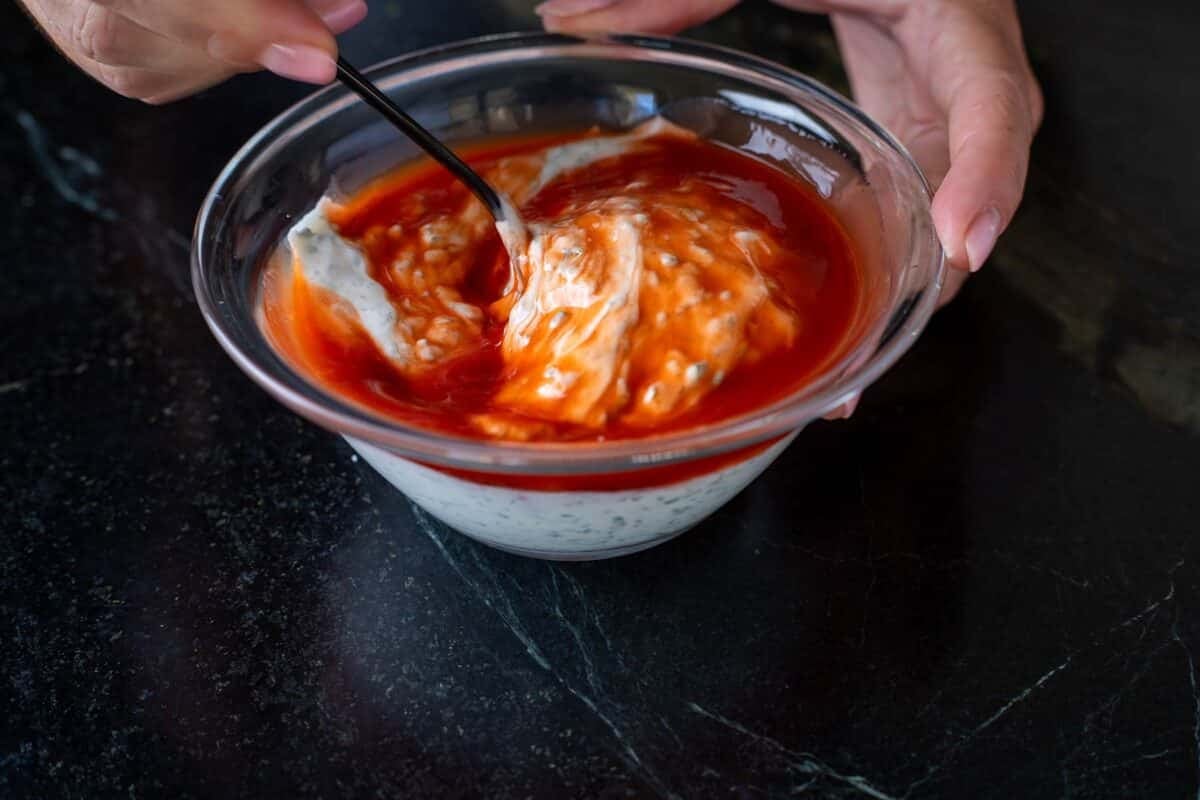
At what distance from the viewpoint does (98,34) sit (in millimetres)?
1300

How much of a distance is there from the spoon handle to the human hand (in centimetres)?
47

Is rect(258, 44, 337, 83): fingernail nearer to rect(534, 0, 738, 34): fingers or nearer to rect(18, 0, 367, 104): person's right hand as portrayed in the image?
rect(18, 0, 367, 104): person's right hand

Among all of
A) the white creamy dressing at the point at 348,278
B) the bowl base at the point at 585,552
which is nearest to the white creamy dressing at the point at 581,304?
the white creamy dressing at the point at 348,278

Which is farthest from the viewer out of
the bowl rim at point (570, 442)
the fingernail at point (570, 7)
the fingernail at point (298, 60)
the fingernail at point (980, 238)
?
the fingernail at point (570, 7)

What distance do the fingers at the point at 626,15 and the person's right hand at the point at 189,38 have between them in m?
0.63

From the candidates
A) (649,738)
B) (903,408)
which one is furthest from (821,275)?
(649,738)

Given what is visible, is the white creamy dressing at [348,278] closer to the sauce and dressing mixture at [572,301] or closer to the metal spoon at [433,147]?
the sauce and dressing mixture at [572,301]

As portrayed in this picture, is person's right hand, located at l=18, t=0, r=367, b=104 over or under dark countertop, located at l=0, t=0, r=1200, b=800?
over

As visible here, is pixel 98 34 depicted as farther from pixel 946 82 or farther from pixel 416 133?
pixel 946 82

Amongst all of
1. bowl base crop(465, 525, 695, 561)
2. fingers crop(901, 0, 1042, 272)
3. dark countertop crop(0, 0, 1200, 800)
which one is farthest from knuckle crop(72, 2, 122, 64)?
fingers crop(901, 0, 1042, 272)

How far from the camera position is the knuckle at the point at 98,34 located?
128 cm

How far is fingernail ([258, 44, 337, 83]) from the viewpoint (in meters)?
1.20

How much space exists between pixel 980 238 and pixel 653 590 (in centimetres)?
57

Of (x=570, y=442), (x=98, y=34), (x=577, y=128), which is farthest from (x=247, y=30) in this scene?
(x=577, y=128)
